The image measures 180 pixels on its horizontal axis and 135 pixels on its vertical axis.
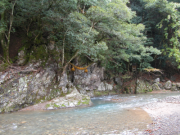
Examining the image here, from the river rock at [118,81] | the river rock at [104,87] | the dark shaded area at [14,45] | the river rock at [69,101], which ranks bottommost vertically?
the river rock at [69,101]

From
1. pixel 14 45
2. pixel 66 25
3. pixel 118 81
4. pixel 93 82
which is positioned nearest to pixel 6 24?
pixel 14 45

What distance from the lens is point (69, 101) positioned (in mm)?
9148

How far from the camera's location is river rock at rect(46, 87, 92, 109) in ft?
27.8

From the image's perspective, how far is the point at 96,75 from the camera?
1545 cm

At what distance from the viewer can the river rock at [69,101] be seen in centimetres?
846

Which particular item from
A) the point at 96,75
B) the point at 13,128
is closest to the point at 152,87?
the point at 96,75

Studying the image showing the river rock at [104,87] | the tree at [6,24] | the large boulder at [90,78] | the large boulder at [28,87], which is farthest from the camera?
the river rock at [104,87]

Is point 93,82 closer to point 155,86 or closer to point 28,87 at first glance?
point 28,87

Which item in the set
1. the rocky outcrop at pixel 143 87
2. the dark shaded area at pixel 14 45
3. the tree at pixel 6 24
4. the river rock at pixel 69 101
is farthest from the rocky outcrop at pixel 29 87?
the rocky outcrop at pixel 143 87

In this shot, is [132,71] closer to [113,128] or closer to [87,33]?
[87,33]

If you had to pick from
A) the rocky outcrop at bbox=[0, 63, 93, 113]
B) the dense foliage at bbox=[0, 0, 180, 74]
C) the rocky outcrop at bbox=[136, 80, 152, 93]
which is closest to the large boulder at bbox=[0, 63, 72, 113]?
the rocky outcrop at bbox=[0, 63, 93, 113]

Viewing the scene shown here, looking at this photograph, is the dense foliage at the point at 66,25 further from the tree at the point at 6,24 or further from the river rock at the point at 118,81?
the river rock at the point at 118,81

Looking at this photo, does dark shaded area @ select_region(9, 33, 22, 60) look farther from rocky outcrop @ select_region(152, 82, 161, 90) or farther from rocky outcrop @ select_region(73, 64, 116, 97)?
rocky outcrop @ select_region(152, 82, 161, 90)

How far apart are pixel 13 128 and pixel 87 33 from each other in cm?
679
